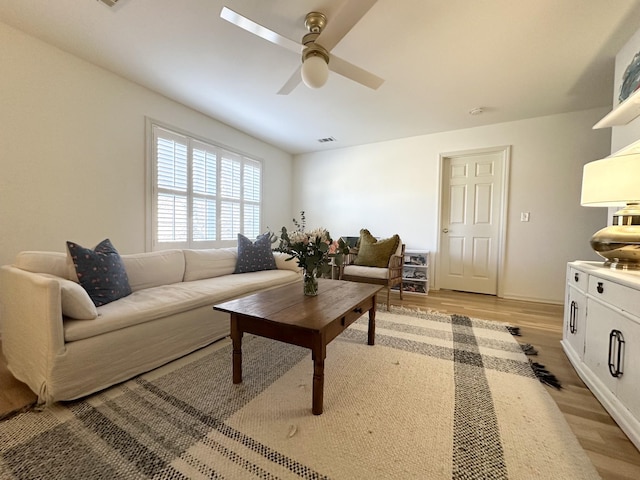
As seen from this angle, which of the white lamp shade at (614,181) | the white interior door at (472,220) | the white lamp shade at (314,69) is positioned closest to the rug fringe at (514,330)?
the white lamp shade at (614,181)

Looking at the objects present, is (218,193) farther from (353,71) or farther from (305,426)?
(305,426)

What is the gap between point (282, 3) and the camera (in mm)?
1754

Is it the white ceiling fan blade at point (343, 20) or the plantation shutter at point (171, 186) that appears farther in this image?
the plantation shutter at point (171, 186)

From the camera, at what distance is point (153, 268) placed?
2379 millimetres

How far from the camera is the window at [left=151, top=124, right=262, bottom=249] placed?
3.24 m

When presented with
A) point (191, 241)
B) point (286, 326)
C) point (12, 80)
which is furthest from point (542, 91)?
point (12, 80)

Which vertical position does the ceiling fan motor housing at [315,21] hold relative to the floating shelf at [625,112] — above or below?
above

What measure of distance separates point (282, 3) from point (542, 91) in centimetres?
280

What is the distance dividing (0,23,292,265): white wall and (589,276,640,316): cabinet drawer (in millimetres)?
3977

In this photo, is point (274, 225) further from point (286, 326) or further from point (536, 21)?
point (536, 21)

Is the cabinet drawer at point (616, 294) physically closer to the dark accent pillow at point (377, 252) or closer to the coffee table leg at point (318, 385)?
the coffee table leg at point (318, 385)

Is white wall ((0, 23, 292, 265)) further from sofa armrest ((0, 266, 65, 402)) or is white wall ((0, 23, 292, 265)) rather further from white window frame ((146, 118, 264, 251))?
sofa armrest ((0, 266, 65, 402))

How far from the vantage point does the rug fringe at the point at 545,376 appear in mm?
1668

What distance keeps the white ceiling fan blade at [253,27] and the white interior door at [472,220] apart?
10.6 feet
